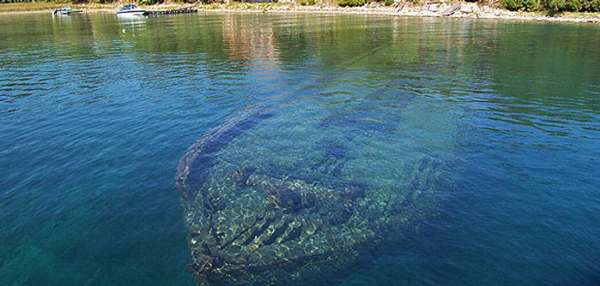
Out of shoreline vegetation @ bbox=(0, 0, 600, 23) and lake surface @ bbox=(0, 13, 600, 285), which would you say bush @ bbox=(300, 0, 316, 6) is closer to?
shoreline vegetation @ bbox=(0, 0, 600, 23)

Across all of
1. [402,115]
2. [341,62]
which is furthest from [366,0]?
[402,115]

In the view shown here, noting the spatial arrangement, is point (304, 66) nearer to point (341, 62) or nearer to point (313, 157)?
point (341, 62)

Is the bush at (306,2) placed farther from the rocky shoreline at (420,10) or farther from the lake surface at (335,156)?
the lake surface at (335,156)

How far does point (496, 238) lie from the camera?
532 inches

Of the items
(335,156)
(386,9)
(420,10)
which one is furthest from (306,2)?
(335,156)

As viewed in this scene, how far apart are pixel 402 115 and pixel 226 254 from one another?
17987 mm

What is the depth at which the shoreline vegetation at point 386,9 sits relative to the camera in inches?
3749

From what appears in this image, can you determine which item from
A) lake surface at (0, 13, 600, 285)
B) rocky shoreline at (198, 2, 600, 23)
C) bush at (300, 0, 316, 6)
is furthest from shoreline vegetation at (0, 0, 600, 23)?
lake surface at (0, 13, 600, 285)

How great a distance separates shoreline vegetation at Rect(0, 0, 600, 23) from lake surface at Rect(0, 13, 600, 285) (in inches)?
2503

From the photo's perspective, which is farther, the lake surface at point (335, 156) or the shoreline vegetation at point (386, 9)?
the shoreline vegetation at point (386, 9)

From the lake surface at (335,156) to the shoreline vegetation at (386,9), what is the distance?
6357 cm

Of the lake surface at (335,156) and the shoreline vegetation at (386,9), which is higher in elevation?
the shoreline vegetation at (386,9)

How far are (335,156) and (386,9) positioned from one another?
129 meters

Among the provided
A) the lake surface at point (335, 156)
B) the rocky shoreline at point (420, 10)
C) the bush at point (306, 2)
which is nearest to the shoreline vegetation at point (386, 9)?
the rocky shoreline at point (420, 10)
